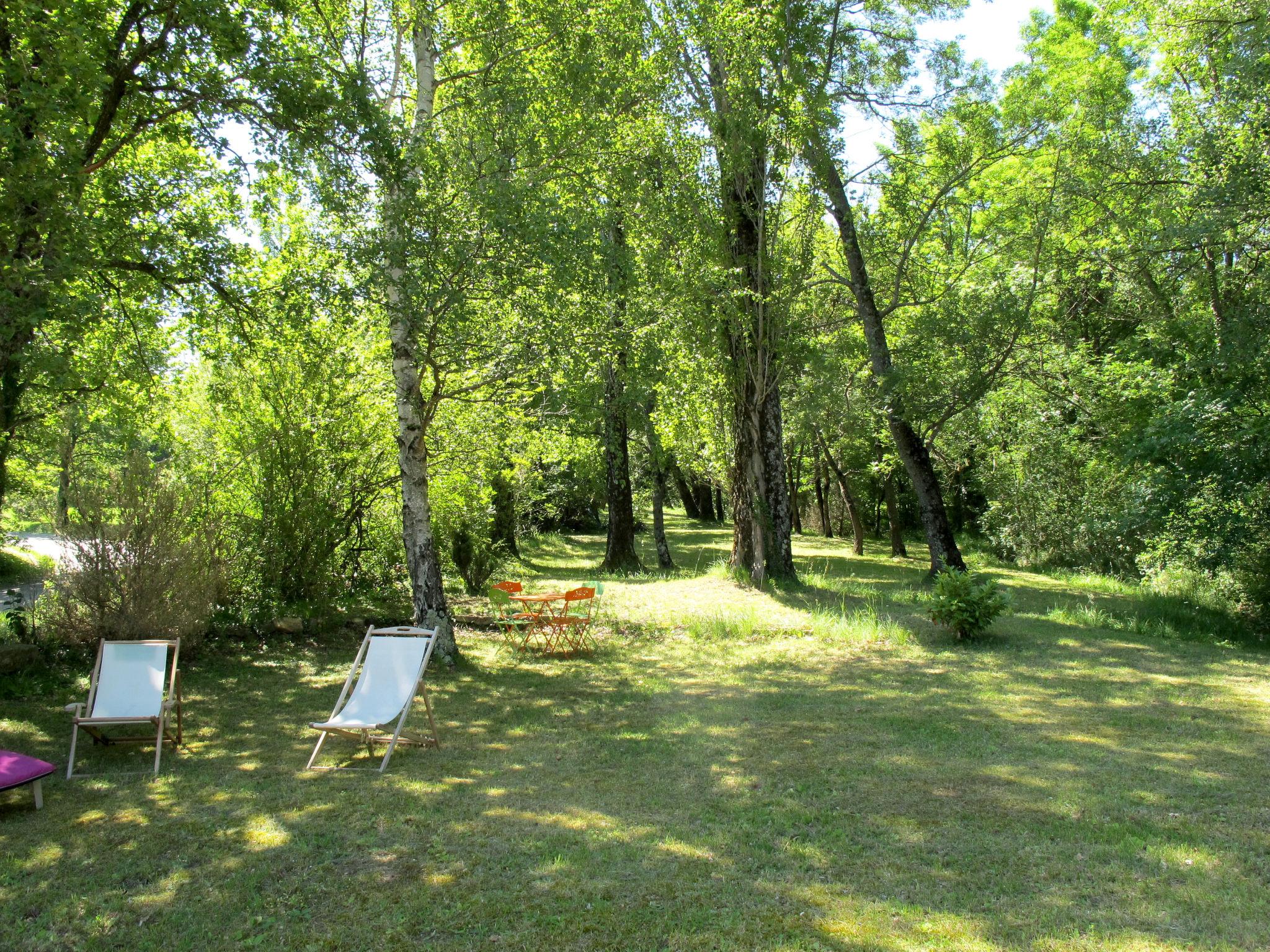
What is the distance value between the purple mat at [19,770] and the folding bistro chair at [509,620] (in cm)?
509

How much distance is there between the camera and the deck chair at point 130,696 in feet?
17.7

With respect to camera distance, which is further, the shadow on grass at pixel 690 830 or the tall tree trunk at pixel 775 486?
the tall tree trunk at pixel 775 486

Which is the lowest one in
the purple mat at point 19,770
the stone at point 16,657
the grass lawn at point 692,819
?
the grass lawn at point 692,819

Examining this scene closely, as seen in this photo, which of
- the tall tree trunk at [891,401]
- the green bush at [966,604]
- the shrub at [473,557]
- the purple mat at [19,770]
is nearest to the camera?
the purple mat at [19,770]

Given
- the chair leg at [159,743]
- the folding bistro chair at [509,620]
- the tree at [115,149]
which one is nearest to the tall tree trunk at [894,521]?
the folding bistro chair at [509,620]

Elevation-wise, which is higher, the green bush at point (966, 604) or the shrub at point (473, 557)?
the shrub at point (473, 557)

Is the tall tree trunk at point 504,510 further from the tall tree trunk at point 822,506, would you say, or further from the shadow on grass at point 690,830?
the tall tree trunk at point 822,506

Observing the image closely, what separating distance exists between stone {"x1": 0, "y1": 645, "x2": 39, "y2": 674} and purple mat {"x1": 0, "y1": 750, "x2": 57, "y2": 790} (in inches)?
129

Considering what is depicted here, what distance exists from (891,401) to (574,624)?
22.5ft

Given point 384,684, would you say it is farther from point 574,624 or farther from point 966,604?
point 966,604

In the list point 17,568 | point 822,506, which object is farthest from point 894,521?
point 17,568

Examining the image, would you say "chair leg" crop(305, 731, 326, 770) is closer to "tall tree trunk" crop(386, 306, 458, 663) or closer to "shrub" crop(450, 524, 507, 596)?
"tall tree trunk" crop(386, 306, 458, 663)

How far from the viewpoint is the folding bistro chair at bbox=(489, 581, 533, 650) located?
9.41m

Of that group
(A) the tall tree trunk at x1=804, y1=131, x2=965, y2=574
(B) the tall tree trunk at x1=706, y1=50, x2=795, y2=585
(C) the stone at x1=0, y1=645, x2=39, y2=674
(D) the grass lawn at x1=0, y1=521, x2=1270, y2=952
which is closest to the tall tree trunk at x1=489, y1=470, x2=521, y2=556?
(B) the tall tree trunk at x1=706, y1=50, x2=795, y2=585
